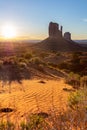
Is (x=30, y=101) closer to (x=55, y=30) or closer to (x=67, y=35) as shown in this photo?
(x=55, y=30)

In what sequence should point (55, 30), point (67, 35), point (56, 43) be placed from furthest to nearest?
point (67, 35), point (55, 30), point (56, 43)

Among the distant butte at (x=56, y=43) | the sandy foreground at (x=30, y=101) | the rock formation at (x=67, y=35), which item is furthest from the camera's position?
the rock formation at (x=67, y=35)

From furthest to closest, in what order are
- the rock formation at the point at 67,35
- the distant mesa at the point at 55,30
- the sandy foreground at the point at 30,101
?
the rock formation at the point at 67,35 → the distant mesa at the point at 55,30 → the sandy foreground at the point at 30,101

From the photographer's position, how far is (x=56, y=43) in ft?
365

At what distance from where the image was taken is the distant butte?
10572cm

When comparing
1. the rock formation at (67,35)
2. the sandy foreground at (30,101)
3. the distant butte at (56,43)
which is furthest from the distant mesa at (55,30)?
the sandy foreground at (30,101)

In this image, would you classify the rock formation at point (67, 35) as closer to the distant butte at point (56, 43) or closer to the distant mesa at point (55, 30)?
the distant butte at point (56, 43)

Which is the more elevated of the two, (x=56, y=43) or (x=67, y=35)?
(x=67, y=35)

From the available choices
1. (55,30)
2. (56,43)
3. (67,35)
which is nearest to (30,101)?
(56,43)

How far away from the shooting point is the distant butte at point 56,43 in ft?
347

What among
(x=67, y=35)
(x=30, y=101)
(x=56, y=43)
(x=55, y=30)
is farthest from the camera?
(x=67, y=35)

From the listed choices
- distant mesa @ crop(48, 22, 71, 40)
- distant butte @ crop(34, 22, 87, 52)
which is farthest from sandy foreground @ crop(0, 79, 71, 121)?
distant mesa @ crop(48, 22, 71, 40)

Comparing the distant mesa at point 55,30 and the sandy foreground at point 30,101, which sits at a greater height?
the distant mesa at point 55,30

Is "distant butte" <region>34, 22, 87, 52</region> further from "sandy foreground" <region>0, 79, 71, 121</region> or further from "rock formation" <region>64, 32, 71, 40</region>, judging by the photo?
"sandy foreground" <region>0, 79, 71, 121</region>
